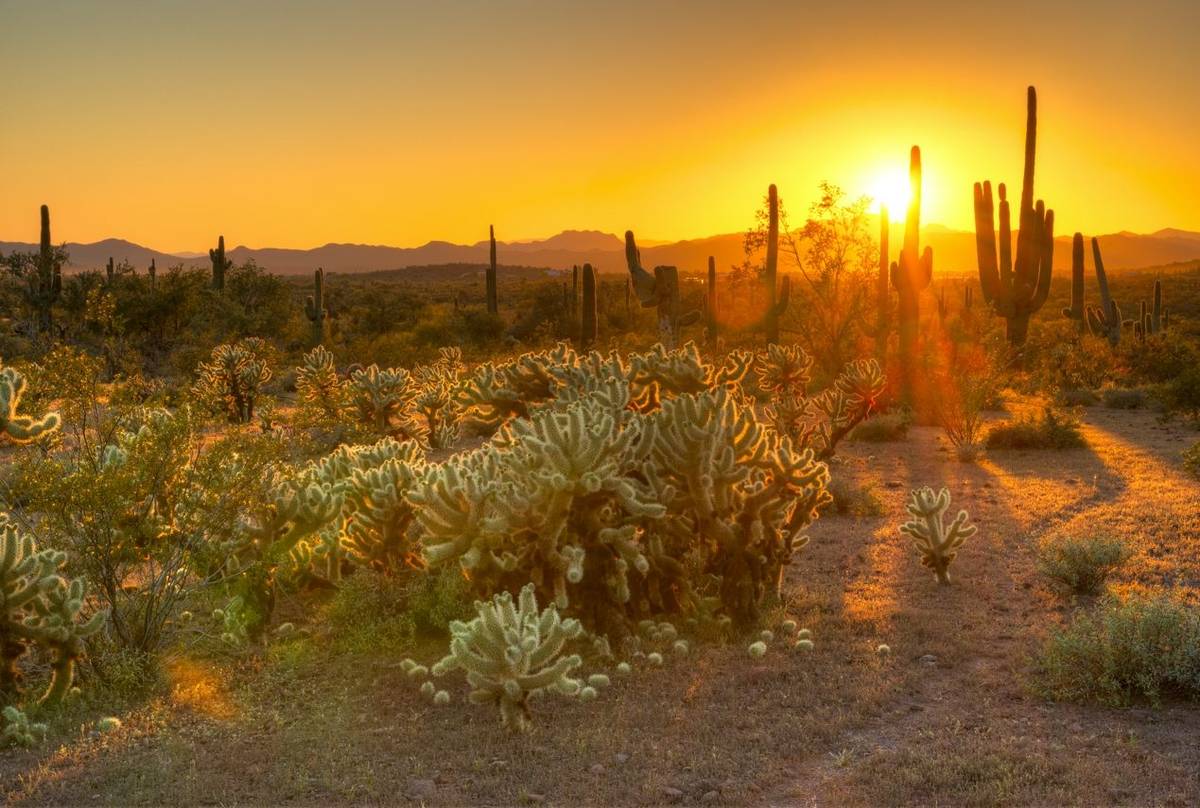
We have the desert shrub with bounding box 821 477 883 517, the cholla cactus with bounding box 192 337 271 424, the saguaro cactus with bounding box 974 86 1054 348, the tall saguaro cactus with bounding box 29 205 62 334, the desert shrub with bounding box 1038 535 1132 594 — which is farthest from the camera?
the tall saguaro cactus with bounding box 29 205 62 334

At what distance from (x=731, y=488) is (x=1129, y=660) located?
2645 millimetres

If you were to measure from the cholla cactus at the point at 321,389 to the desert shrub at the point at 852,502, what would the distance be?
6.55 metres

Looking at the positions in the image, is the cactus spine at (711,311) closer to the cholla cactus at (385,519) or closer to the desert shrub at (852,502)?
the desert shrub at (852,502)

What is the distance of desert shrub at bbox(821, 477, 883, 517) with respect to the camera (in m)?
11.4

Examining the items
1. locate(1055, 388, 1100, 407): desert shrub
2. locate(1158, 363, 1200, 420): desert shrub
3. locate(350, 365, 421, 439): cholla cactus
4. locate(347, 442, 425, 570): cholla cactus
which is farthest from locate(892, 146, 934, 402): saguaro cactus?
locate(347, 442, 425, 570): cholla cactus

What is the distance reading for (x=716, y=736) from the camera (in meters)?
5.51

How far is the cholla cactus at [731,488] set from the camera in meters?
6.85

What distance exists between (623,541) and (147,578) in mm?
4367

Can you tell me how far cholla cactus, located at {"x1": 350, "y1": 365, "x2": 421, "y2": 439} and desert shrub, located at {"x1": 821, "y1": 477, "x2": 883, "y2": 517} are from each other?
7.12 meters

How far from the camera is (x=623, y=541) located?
6.50 m

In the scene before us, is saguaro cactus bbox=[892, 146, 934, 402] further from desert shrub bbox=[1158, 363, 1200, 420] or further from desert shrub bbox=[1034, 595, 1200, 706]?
desert shrub bbox=[1034, 595, 1200, 706]

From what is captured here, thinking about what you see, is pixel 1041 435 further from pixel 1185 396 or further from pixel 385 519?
pixel 385 519

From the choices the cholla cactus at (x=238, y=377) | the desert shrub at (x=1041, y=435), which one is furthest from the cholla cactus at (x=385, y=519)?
the cholla cactus at (x=238, y=377)

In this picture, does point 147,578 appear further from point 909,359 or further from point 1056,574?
point 909,359
